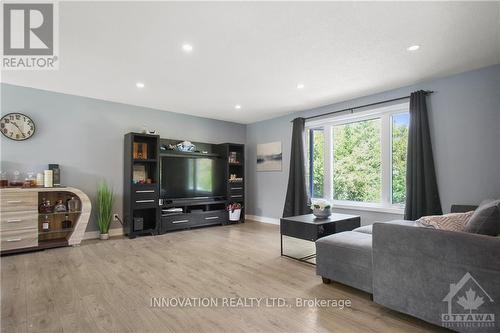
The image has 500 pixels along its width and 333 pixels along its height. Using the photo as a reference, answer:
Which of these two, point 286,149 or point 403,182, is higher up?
point 286,149

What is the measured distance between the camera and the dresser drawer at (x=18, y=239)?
11.3ft

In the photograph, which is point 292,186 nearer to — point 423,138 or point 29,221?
point 423,138

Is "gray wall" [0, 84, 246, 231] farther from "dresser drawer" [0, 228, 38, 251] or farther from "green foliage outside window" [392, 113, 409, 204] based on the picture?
"green foliage outside window" [392, 113, 409, 204]

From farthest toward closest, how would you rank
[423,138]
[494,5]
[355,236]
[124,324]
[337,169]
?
[337,169] < [423,138] < [355,236] < [494,5] < [124,324]

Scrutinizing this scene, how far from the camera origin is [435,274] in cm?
171

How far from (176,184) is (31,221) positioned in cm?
222

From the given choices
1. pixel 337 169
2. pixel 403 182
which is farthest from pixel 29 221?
pixel 403 182

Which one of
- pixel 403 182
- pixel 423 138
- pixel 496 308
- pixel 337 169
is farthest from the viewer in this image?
pixel 337 169

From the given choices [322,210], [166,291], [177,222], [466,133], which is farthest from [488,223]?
[177,222]

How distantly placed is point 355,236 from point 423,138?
1953 mm

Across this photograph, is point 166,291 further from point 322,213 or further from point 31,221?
point 31,221

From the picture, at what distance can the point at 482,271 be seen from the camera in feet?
5.05

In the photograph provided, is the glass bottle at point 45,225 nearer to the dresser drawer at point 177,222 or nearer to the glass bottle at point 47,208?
the glass bottle at point 47,208

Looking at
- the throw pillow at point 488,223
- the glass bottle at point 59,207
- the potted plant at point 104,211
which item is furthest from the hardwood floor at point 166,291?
the throw pillow at point 488,223
